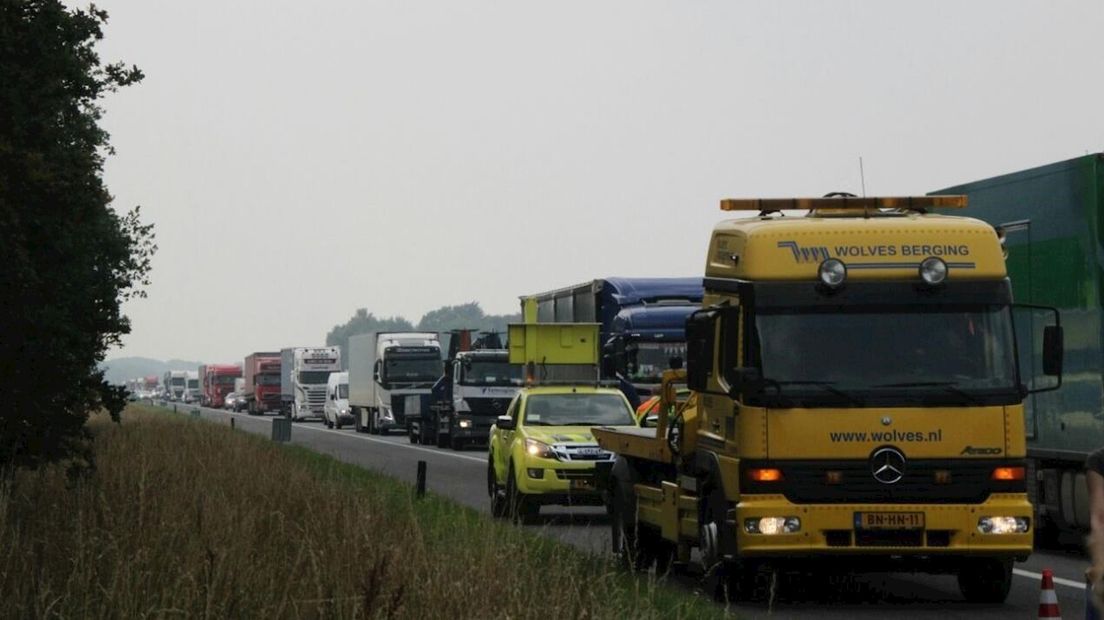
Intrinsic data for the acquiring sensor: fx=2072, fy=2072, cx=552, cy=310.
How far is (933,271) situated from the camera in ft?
48.2

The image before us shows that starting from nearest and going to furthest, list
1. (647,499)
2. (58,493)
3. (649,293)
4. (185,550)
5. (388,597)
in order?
(388,597) < (185,550) < (647,499) < (58,493) < (649,293)

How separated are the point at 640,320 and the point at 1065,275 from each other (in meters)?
15.4

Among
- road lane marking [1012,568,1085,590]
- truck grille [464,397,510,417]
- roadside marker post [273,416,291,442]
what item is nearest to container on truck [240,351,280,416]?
truck grille [464,397,510,417]

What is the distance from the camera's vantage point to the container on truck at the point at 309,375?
90.2 metres

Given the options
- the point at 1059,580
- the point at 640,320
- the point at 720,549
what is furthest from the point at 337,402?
the point at 720,549

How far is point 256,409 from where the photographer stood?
110188 millimetres

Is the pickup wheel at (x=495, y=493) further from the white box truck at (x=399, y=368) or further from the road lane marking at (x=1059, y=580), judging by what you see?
the white box truck at (x=399, y=368)

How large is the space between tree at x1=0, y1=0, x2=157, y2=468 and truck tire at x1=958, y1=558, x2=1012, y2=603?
9.45 m

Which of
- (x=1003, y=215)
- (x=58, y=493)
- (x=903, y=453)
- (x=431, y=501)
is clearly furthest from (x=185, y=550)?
(x=431, y=501)

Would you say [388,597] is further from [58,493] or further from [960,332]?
[58,493]

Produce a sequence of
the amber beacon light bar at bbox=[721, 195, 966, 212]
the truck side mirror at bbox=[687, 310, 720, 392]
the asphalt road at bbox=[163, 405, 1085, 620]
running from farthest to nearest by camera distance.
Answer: the amber beacon light bar at bbox=[721, 195, 966, 212] < the truck side mirror at bbox=[687, 310, 720, 392] < the asphalt road at bbox=[163, 405, 1085, 620]

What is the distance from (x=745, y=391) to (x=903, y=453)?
3.95 ft

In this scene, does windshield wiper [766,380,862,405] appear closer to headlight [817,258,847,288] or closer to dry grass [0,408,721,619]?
headlight [817,258,847,288]

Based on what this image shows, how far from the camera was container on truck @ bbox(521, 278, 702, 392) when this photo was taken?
3350cm
